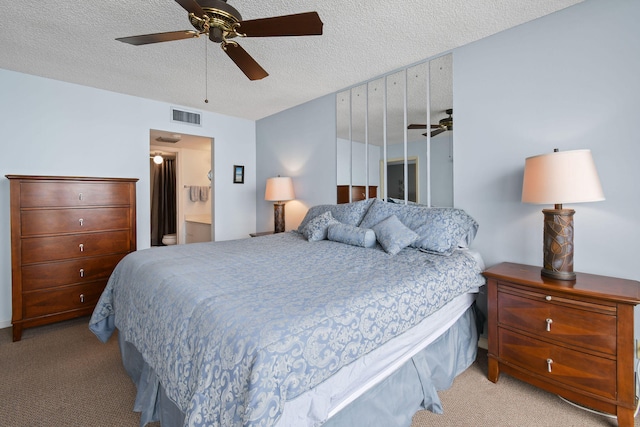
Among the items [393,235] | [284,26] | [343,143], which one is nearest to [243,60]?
[284,26]

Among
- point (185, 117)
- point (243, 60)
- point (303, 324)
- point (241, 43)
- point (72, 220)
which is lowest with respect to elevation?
point (303, 324)

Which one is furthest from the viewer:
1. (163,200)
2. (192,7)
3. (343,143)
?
(163,200)

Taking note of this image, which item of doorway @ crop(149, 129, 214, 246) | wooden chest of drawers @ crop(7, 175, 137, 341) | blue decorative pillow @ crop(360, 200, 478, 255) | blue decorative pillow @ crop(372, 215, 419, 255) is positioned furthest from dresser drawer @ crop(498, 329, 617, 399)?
doorway @ crop(149, 129, 214, 246)

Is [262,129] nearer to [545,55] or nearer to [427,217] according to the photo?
[427,217]

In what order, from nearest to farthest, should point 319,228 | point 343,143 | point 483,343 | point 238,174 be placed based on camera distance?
point 483,343, point 319,228, point 343,143, point 238,174

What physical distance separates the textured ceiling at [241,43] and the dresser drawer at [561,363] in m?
2.17

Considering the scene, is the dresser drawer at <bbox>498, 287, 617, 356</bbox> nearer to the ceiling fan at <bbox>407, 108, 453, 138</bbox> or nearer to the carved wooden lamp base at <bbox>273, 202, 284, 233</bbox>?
the ceiling fan at <bbox>407, 108, 453, 138</bbox>

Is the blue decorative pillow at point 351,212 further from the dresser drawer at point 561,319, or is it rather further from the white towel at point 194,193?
the white towel at point 194,193

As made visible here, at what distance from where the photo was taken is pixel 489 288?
1.93 meters

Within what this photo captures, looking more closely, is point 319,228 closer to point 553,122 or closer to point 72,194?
point 553,122

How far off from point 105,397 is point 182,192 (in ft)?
15.0

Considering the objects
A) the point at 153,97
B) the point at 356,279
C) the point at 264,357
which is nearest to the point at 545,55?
the point at 356,279

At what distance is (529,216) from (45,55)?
422cm

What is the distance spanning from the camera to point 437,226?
7.29ft
